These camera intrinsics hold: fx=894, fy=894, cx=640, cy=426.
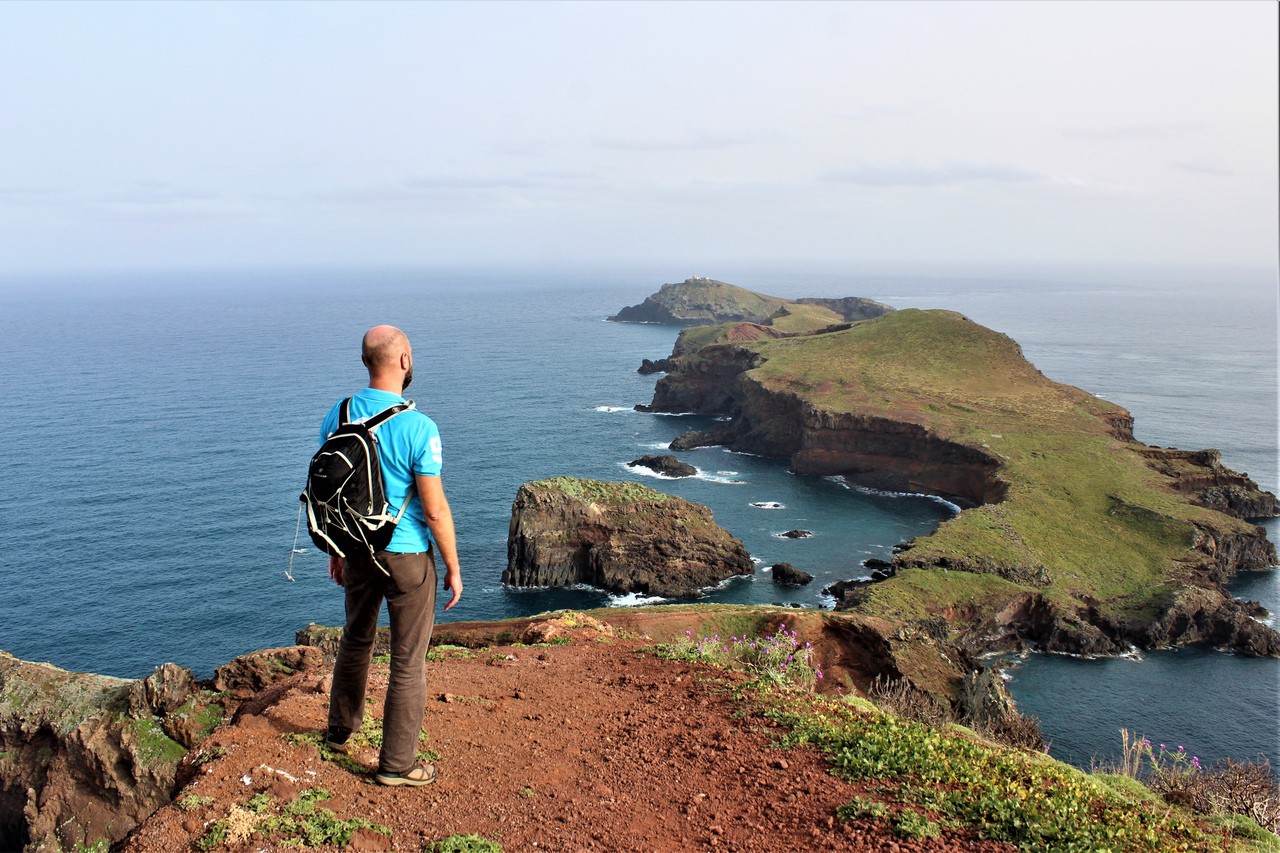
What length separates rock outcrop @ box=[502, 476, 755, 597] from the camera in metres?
61.4

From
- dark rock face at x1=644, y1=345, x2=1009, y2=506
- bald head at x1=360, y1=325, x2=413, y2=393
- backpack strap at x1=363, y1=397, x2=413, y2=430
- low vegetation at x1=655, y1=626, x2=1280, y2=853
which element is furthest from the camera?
dark rock face at x1=644, y1=345, x2=1009, y2=506

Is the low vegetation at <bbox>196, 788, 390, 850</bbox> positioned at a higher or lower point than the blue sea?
higher

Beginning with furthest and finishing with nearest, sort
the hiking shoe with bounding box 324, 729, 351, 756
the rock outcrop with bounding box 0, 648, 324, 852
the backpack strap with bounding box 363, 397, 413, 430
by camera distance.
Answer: the rock outcrop with bounding box 0, 648, 324, 852
the hiking shoe with bounding box 324, 729, 351, 756
the backpack strap with bounding box 363, 397, 413, 430

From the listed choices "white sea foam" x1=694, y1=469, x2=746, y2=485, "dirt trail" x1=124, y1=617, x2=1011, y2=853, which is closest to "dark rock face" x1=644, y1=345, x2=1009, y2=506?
"white sea foam" x1=694, y1=469, x2=746, y2=485

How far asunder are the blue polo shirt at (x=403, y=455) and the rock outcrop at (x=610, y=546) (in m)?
53.6

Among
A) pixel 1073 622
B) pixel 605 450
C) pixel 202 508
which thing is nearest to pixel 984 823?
pixel 1073 622

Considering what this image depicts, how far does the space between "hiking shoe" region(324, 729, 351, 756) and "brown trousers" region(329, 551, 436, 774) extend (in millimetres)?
684

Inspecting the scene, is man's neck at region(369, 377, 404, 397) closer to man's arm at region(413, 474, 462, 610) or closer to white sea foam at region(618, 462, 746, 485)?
man's arm at region(413, 474, 462, 610)

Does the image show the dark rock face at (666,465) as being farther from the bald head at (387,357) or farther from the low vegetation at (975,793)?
the bald head at (387,357)

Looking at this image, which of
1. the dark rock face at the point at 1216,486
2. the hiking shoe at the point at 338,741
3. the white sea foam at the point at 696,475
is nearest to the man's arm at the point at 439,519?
the hiking shoe at the point at 338,741

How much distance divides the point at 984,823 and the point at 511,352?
158742mm

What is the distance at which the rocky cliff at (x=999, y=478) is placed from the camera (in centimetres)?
5569

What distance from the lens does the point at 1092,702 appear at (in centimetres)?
4731

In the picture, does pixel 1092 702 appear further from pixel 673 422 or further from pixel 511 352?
pixel 511 352
